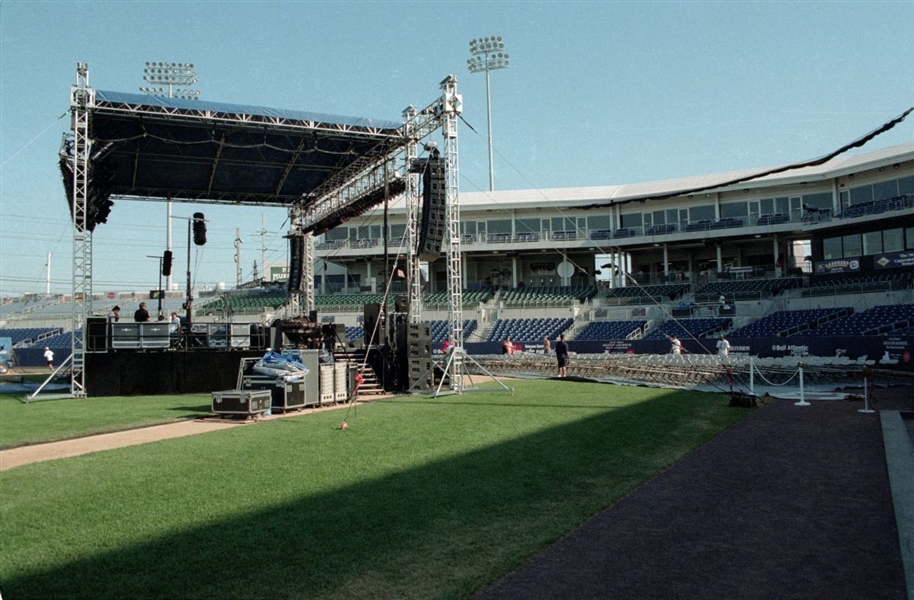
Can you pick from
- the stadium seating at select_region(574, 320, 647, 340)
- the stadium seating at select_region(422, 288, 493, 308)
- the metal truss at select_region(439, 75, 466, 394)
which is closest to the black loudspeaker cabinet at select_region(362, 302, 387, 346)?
the metal truss at select_region(439, 75, 466, 394)

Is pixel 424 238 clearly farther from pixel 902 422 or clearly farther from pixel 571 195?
pixel 571 195

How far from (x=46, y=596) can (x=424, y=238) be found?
1476 cm

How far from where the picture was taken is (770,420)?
12727 mm

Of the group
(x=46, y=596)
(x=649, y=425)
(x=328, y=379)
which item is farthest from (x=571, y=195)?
(x=46, y=596)

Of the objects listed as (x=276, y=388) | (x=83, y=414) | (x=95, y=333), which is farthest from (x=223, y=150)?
(x=276, y=388)

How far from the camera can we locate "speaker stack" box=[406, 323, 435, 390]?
62.3ft

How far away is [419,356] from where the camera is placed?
19.2 metres

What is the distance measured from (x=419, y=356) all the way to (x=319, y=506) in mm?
12866

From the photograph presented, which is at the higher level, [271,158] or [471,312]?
[271,158]

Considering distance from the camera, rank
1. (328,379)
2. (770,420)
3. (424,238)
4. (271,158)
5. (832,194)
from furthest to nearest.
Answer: (832,194)
(271,158)
(424,238)
(328,379)
(770,420)

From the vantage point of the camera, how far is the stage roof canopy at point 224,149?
2019 cm

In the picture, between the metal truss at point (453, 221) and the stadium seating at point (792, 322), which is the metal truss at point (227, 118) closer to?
the metal truss at point (453, 221)

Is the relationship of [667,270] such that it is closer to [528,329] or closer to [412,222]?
[528,329]

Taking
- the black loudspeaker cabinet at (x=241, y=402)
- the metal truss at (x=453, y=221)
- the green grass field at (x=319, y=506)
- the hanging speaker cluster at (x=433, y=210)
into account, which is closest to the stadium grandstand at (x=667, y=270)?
the metal truss at (x=453, y=221)
